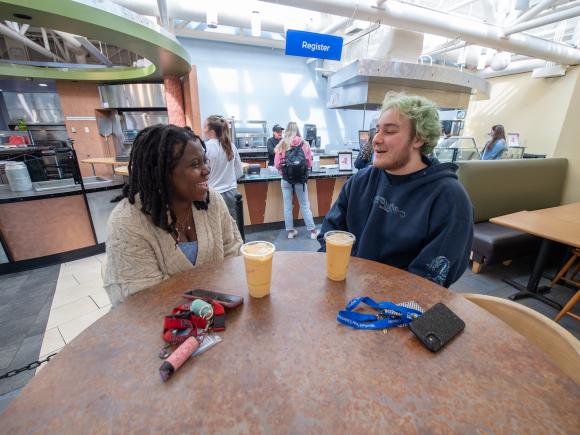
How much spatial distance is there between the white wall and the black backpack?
494cm

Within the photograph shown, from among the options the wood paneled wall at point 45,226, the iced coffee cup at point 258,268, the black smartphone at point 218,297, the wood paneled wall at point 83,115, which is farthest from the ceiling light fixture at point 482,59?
the wood paneled wall at point 83,115

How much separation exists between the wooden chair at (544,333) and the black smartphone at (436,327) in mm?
240

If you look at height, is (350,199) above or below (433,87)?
below

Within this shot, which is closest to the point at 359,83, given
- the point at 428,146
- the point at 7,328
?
the point at 428,146

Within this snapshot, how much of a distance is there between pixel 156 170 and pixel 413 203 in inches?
50.7

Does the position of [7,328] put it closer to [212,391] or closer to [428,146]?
[212,391]

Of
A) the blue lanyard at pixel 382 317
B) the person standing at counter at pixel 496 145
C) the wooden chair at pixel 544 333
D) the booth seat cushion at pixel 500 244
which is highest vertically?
the person standing at counter at pixel 496 145

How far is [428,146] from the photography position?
1.50m

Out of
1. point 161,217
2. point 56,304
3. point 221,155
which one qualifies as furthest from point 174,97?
point 161,217

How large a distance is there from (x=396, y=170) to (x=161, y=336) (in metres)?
1.35

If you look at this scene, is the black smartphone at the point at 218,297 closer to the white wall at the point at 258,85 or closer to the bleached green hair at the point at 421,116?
the bleached green hair at the point at 421,116

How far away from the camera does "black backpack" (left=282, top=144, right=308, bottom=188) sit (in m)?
3.73

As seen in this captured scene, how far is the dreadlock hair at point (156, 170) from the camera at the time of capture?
120cm

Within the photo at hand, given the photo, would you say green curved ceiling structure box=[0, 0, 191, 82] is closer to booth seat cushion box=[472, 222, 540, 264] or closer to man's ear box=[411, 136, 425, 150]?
A: man's ear box=[411, 136, 425, 150]
